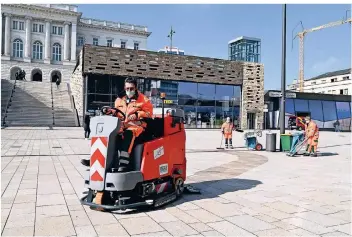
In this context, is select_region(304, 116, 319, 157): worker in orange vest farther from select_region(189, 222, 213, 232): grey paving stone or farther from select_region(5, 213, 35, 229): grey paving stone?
select_region(5, 213, 35, 229): grey paving stone

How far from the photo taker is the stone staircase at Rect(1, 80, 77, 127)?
29828mm

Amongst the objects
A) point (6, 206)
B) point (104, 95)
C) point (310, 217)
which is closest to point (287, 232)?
point (310, 217)

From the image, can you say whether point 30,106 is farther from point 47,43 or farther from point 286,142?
point 47,43

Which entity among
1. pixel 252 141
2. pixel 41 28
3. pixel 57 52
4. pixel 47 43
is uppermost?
pixel 41 28

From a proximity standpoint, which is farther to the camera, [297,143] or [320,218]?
[297,143]

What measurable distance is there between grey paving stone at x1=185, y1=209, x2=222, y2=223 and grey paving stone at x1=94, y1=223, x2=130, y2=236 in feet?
3.61

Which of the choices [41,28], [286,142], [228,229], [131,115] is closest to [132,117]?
[131,115]

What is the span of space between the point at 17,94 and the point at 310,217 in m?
36.6

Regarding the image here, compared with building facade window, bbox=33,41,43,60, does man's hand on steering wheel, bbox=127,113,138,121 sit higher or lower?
lower

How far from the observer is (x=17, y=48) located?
67250 mm

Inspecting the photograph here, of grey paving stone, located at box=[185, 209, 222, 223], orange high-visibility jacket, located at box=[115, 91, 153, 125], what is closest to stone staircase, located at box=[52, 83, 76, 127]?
orange high-visibility jacket, located at box=[115, 91, 153, 125]

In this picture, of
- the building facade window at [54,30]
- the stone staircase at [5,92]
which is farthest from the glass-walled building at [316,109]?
the building facade window at [54,30]

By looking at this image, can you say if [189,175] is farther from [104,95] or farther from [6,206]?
[104,95]

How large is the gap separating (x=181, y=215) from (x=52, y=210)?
1882 millimetres
